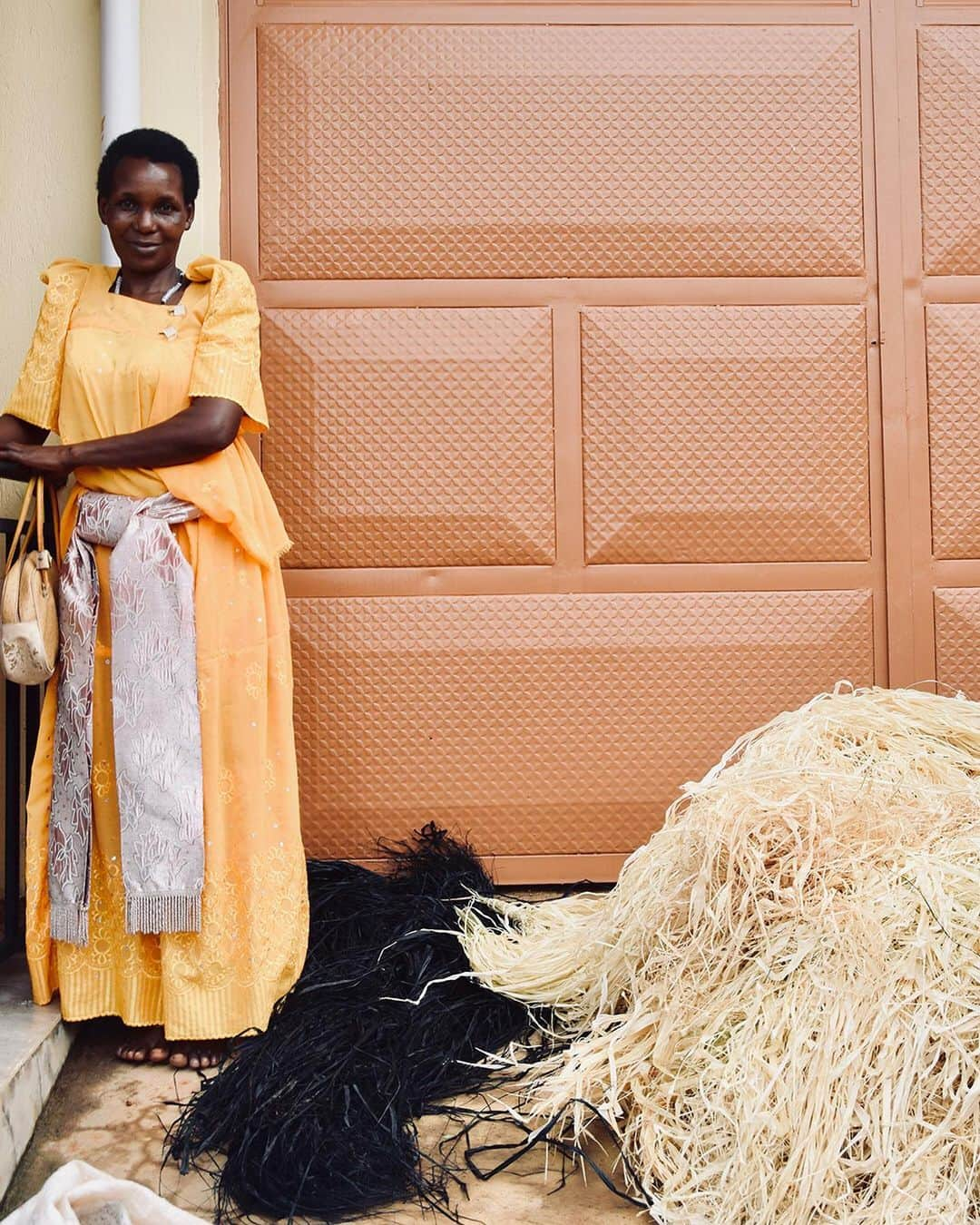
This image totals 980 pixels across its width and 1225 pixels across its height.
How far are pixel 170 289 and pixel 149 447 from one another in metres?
0.45

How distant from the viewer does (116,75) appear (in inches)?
102

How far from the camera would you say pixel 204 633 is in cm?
204

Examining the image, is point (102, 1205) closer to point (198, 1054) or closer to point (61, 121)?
point (198, 1054)

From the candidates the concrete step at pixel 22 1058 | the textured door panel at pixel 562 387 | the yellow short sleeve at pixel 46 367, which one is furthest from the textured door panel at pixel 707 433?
the concrete step at pixel 22 1058

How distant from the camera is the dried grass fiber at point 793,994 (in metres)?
1.45

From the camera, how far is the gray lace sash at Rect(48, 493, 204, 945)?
6.45 ft

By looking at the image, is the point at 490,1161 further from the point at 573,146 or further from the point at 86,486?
the point at 573,146

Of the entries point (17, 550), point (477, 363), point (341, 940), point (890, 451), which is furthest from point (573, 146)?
point (341, 940)

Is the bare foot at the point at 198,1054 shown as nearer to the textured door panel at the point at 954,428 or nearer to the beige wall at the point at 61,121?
the beige wall at the point at 61,121

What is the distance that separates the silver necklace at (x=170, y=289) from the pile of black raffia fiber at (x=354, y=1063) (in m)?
1.51

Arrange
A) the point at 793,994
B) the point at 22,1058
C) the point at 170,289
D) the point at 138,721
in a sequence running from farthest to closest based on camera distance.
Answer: the point at 170,289 → the point at 138,721 → the point at 22,1058 → the point at 793,994

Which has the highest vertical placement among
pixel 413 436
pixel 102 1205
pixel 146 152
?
pixel 146 152

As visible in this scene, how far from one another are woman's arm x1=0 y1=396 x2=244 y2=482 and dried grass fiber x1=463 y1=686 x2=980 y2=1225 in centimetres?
126

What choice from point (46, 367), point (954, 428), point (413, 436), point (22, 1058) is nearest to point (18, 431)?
point (46, 367)
